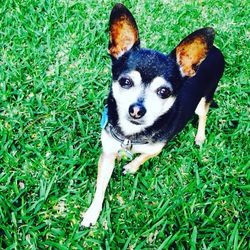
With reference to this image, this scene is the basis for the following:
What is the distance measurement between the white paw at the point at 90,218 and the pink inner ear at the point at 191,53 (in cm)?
138

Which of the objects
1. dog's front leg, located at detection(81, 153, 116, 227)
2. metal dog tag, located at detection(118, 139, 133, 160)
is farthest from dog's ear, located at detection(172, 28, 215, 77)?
dog's front leg, located at detection(81, 153, 116, 227)

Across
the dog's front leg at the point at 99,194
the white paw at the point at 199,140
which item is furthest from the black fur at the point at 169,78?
the white paw at the point at 199,140

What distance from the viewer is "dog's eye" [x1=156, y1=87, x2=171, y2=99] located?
279cm

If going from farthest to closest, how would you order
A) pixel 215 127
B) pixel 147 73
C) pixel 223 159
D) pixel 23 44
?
pixel 23 44, pixel 215 127, pixel 223 159, pixel 147 73

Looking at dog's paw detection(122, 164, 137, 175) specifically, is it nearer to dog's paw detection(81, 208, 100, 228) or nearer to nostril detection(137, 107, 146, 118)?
dog's paw detection(81, 208, 100, 228)

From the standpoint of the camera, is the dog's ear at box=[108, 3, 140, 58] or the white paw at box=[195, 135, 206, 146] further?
the white paw at box=[195, 135, 206, 146]

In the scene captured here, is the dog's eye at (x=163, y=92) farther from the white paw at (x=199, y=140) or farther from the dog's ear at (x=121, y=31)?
the white paw at (x=199, y=140)

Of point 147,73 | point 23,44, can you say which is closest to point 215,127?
point 147,73

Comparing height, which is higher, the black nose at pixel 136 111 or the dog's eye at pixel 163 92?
the dog's eye at pixel 163 92

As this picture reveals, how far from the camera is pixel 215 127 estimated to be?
4090 mm

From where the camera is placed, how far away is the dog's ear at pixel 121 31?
2643 mm

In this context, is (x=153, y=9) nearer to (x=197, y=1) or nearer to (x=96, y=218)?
(x=197, y=1)

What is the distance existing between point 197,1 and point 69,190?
4099 millimetres

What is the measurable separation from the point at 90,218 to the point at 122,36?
1.53 m
